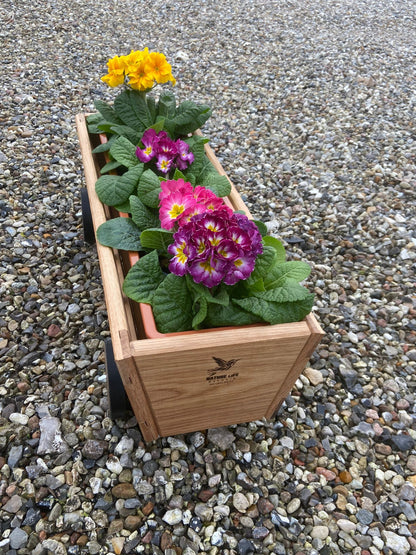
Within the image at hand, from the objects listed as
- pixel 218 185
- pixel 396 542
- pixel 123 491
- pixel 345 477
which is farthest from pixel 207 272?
pixel 396 542

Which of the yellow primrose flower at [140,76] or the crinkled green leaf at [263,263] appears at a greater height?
the yellow primrose flower at [140,76]

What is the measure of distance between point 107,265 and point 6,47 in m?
3.75

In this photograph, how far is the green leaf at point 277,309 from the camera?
1232mm

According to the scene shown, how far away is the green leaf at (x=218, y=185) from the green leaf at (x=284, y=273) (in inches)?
16.2

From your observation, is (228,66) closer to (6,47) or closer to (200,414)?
(6,47)

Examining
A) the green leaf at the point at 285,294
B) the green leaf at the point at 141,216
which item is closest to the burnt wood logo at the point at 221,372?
the green leaf at the point at 285,294

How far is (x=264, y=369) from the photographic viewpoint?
1.35 m

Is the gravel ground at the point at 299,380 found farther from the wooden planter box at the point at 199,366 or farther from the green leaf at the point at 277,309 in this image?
the green leaf at the point at 277,309

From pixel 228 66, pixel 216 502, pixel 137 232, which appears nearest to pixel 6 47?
pixel 228 66

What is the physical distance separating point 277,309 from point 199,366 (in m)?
0.28

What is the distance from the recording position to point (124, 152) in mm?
1707

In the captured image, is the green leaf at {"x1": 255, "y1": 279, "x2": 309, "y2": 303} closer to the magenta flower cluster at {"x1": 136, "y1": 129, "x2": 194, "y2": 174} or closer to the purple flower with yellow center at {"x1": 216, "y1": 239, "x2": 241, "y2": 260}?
the purple flower with yellow center at {"x1": 216, "y1": 239, "x2": 241, "y2": 260}

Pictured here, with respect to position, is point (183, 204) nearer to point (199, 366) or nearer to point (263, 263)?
point (263, 263)

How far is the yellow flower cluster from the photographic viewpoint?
5.85 feet
